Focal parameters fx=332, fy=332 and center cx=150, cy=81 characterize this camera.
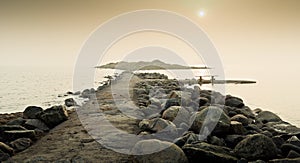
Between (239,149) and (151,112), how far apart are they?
4.33 metres

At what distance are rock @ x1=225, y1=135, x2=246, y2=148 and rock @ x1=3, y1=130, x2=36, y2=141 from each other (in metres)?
4.22

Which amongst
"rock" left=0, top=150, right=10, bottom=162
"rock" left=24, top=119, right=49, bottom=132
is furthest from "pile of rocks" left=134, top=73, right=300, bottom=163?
"rock" left=24, top=119, right=49, bottom=132

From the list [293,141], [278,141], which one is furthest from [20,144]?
[293,141]

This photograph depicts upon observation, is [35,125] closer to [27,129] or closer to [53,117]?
[27,129]

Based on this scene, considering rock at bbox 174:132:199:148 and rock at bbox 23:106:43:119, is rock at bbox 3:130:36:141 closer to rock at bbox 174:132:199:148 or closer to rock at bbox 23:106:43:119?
rock at bbox 23:106:43:119

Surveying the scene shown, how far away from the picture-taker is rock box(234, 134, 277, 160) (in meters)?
5.60

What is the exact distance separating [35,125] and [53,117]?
0.70 m

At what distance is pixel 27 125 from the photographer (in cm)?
848

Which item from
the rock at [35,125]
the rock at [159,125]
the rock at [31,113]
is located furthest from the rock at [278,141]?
the rock at [31,113]

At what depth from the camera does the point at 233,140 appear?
6594 millimetres

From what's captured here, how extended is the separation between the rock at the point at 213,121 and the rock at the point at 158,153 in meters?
1.72

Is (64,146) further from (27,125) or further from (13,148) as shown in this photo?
(27,125)

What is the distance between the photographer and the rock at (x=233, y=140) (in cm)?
655

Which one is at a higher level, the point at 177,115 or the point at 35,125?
the point at 177,115
